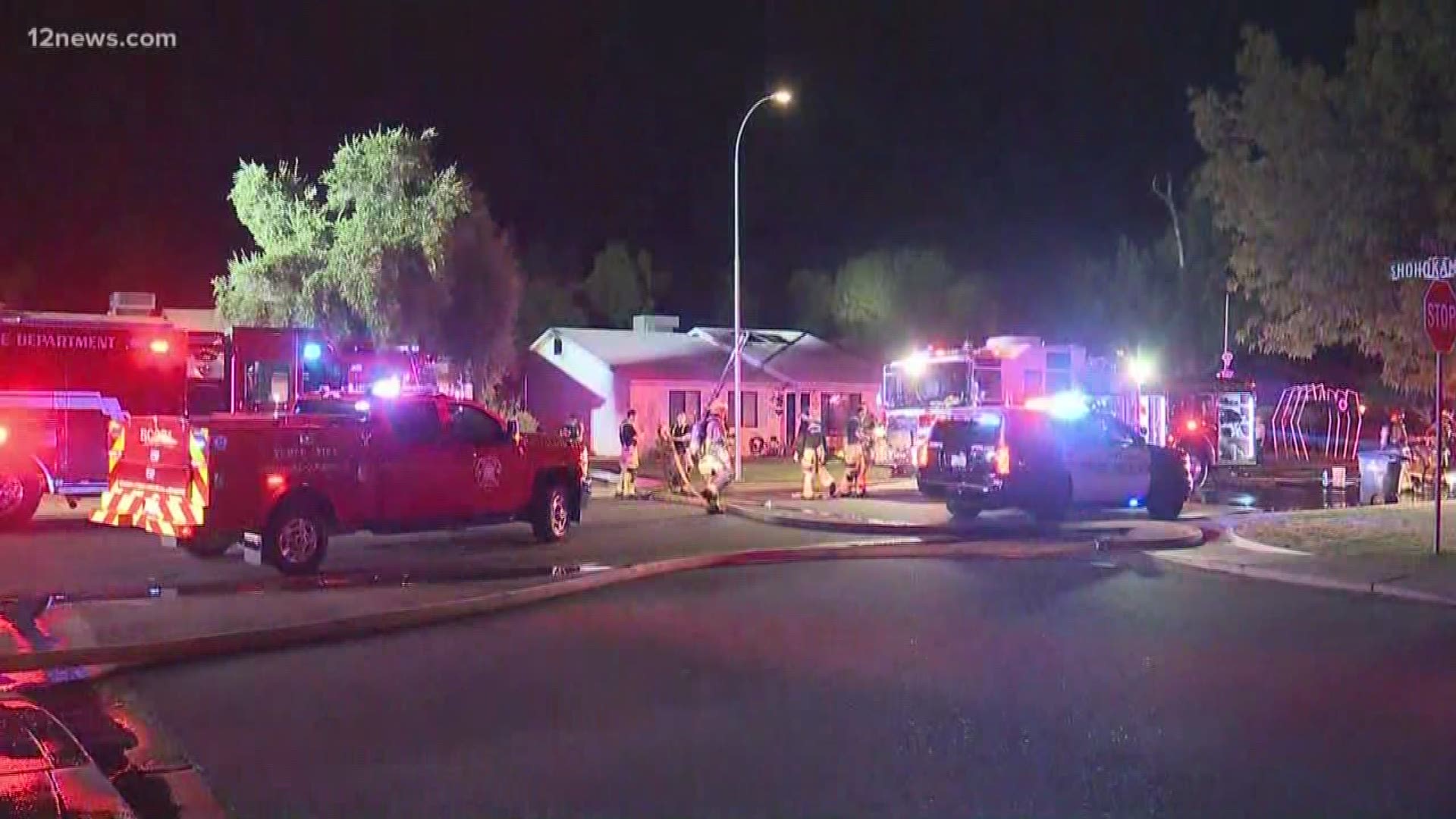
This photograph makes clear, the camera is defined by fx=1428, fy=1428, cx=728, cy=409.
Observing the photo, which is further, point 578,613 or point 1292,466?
point 1292,466

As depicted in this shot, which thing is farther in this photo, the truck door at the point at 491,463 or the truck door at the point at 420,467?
the truck door at the point at 491,463

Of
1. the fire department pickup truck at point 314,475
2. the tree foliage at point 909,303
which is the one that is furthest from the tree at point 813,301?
the fire department pickup truck at point 314,475

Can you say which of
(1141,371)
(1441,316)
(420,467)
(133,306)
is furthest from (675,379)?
(1441,316)

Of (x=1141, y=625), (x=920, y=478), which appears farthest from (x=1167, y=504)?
(x=1141, y=625)

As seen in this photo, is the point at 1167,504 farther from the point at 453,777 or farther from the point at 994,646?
the point at 453,777

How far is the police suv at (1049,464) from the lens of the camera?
2005cm

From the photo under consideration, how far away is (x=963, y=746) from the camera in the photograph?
7.77 meters

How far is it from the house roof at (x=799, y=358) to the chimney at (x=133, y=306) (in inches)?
916

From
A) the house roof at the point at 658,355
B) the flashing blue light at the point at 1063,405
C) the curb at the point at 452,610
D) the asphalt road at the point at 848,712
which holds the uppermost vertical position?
the house roof at the point at 658,355

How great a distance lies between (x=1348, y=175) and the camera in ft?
65.6

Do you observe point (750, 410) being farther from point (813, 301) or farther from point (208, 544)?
point (208, 544)

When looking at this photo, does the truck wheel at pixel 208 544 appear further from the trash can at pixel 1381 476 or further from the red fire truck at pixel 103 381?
the trash can at pixel 1381 476

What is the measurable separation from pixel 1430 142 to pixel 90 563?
57.9 feet

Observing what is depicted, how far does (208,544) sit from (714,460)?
9.23 meters
